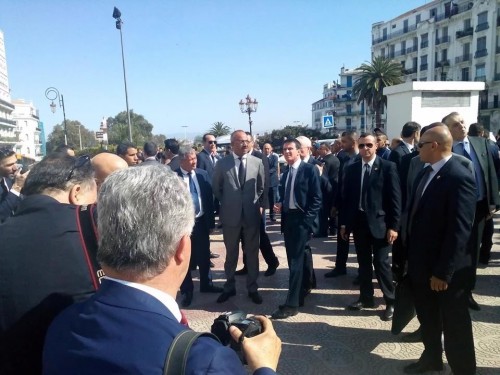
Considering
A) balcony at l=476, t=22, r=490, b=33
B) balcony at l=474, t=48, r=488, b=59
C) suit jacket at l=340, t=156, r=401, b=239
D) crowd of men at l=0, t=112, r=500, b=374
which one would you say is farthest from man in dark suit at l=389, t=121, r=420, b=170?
balcony at l=476, t=22, r=490, b=33

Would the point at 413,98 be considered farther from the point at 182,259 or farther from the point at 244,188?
the point at 182,259

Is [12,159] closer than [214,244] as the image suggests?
Yes

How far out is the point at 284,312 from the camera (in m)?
4.39

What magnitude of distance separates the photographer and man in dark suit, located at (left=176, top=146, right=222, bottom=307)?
377 centimetres

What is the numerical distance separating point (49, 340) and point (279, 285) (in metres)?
4.50

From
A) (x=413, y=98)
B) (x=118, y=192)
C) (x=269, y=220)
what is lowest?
(x=269, y=220)

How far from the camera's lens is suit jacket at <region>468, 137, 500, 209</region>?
15.9 ft

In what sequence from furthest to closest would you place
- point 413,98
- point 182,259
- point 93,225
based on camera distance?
point 413,98 → point 93,225 → point 182,259

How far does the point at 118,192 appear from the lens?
4.01ft

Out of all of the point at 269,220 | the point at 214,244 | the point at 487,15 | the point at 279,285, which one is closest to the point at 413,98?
the point at 269,220

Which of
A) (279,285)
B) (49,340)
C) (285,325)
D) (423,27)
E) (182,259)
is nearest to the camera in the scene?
(49,340)

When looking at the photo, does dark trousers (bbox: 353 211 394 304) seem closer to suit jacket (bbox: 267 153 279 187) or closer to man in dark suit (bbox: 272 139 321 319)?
man in dark suit (bbox: 272 139 321 319)

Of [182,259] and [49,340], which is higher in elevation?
[182,259]

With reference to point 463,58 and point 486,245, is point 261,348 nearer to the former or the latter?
point 486,245
